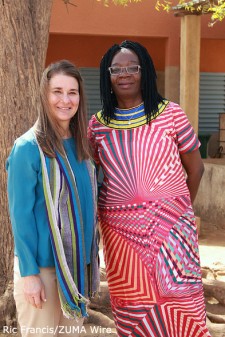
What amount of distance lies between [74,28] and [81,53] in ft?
8.74

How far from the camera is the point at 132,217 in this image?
3.17 m

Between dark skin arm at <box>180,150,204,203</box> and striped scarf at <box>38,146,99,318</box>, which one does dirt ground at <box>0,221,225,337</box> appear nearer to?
dark skin arm at <box>180,150,204,203</box>

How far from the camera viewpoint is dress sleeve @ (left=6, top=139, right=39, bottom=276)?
8.82ft

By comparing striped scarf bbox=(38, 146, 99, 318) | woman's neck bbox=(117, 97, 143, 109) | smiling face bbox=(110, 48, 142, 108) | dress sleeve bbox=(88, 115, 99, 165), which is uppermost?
smiling face bbox=(110, 48, 142, 108)

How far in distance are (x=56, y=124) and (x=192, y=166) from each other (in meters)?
0.89

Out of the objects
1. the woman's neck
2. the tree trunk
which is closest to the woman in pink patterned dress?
the woman's neck

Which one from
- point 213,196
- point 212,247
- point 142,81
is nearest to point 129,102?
point 142,81

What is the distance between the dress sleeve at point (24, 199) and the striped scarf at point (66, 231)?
0.18ft

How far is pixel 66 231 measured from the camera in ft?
9.11

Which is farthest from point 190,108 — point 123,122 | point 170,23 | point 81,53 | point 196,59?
point 123,122

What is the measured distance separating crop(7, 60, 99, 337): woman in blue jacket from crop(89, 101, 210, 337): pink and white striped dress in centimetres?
31

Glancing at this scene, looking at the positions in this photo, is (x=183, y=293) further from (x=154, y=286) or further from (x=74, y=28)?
(x=74, y=28)

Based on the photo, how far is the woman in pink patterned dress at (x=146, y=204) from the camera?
3.15 m

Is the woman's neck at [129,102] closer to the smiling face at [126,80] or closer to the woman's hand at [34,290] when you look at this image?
the smiling face at [126,80]
